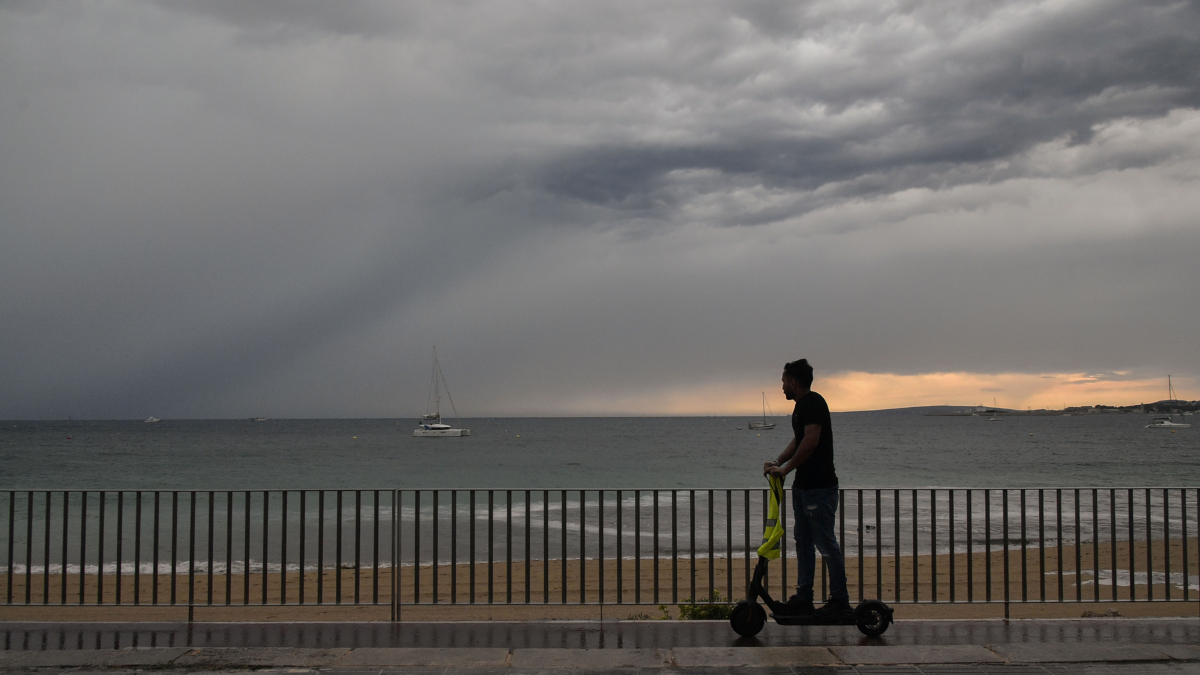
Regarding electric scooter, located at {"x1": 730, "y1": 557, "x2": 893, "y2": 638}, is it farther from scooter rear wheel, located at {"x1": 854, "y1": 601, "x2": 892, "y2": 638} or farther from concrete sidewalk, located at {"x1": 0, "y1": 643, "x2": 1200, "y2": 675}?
concrete sidewalk, located at {"x1": 0, "y1": 643, "x2": 1200, "y2": 675}

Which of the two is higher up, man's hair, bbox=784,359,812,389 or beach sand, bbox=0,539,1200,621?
man's hair, bbox=784,359,812,389

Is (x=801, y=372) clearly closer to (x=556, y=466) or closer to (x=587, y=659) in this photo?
(x=587, y=659)

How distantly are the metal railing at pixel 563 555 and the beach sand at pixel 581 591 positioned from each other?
6cm

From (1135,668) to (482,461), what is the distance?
5866 centimetres

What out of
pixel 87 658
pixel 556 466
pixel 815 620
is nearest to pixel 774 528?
pixel 815 620

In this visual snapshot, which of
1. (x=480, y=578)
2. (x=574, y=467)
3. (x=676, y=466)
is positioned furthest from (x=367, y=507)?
(x=676, y=466)

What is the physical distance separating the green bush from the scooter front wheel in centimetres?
65

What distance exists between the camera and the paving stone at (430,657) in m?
5.43

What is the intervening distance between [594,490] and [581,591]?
916 mm

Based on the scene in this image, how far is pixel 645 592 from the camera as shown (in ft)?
35.1

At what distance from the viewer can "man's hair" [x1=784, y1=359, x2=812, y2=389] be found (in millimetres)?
6327

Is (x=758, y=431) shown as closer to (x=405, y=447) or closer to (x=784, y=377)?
(x=405, y=447)

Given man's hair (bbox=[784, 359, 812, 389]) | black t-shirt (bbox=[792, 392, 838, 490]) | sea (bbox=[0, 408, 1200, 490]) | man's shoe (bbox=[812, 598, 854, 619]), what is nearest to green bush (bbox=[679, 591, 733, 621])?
man's shoe (bbox=[812, 598, 854, 619])

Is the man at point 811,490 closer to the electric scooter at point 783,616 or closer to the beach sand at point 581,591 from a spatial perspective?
the electric scooter at point 783,616
